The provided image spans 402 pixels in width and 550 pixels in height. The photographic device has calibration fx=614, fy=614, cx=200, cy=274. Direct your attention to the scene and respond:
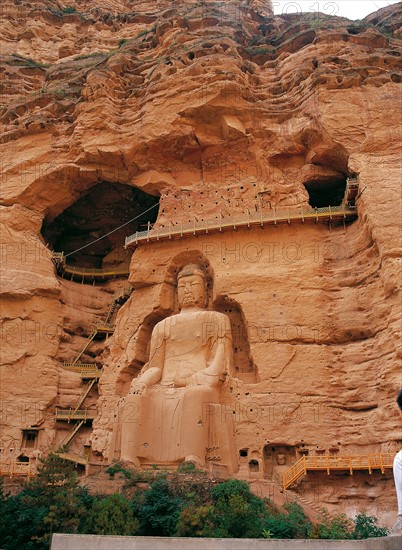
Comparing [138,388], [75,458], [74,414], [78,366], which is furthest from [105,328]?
[138,388]

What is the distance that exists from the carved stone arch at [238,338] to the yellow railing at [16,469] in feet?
20.3

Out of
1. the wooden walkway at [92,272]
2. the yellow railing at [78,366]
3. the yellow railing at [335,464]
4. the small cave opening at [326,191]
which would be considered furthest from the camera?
the wooden walkway at [92,272]

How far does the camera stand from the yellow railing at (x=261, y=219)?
18750mm

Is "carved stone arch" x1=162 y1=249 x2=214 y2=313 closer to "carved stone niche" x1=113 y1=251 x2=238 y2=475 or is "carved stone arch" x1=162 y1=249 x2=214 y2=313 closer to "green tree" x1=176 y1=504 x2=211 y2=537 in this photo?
"carved stone niche" x1=113 y1=251 x2=238 y2=475

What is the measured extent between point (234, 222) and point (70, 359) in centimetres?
728

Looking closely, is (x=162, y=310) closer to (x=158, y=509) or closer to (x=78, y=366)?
(x=78, y=366)

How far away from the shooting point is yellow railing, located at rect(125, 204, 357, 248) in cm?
1875

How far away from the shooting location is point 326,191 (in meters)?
21.7

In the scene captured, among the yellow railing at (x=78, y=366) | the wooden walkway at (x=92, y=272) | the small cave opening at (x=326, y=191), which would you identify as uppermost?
the small cave opening at (x=326, y=191)

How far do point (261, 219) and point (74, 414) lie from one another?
27.6 feet

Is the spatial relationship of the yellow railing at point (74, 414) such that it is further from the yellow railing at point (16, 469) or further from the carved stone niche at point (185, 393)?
the carved stone niche at point (185, 393)

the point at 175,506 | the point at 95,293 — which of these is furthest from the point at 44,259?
the point at 175,506

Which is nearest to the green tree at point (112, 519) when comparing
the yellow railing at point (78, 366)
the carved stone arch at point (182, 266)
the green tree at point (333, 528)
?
the green tree at point (333, 528)

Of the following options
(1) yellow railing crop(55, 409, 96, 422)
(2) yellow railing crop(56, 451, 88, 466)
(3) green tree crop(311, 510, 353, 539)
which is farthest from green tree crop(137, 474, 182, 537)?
(1) yellow railing crop(55, 409, 96, 422)
